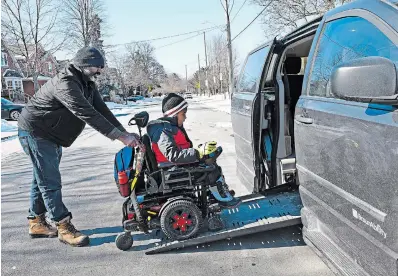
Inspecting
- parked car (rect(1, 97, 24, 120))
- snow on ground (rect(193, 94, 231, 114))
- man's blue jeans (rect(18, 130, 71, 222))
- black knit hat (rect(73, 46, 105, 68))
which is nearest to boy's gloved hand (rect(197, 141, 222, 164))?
black knit hat (rect(73, 46, 105, 68))

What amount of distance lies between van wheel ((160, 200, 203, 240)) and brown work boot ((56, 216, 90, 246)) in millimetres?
820

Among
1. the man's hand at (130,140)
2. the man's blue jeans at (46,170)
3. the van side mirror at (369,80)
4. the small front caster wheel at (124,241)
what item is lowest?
the small front caster wheel at (124,241)

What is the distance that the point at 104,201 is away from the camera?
483 cm

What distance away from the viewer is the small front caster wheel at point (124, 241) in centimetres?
334

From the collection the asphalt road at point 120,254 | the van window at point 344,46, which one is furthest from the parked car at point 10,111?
the van window at point 344,46

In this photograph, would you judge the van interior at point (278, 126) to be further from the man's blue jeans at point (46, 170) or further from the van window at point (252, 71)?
the man's blue jeans at point (46, 170)

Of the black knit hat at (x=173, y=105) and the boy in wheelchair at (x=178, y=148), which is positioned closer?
the boy in wheelchair at (x=178, y=148)

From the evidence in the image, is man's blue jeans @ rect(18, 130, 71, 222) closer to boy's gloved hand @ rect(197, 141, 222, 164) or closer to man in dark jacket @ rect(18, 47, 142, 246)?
man in dark jacket @ rect(18, 47, 142, 246)

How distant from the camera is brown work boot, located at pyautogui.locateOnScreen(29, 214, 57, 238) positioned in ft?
12.3

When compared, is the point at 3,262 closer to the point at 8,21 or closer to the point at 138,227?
the point at 138,227

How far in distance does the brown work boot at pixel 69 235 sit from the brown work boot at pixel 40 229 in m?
0.22

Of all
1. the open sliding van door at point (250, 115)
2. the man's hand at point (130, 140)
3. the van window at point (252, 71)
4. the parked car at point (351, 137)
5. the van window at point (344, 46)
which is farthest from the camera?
the van window at point (252, 71)

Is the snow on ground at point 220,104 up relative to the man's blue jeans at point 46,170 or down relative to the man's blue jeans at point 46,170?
down

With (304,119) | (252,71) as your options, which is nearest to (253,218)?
(304,119)
